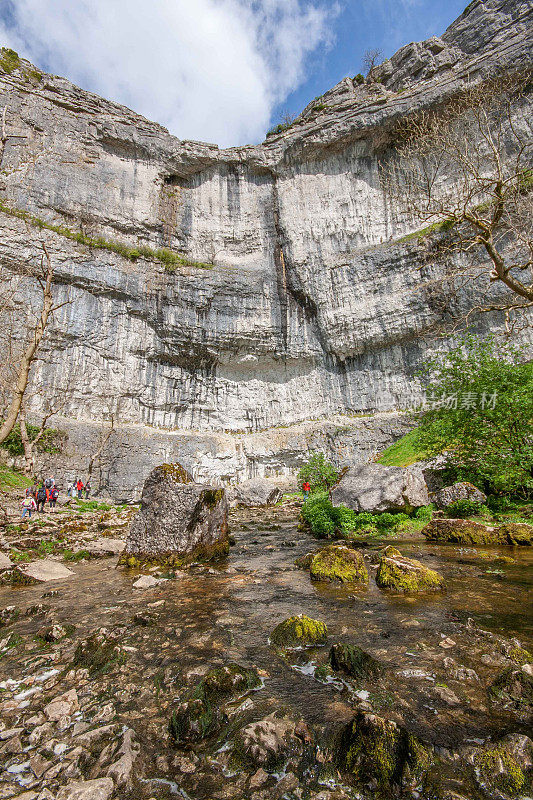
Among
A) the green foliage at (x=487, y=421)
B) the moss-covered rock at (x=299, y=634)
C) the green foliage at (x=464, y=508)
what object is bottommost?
the moss-covered rock at (x=299, y=634)

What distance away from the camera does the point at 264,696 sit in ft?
9.36

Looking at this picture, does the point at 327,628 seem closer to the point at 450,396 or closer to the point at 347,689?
the point at 347,689

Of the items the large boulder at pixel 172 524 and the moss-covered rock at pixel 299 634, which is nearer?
the moss-covered rock at pixel 299 634

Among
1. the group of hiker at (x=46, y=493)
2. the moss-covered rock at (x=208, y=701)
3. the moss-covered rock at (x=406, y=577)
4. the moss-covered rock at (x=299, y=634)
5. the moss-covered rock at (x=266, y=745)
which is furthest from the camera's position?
the group of hiker at (x=46, y=493)

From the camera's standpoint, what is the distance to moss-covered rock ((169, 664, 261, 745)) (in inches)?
95.8

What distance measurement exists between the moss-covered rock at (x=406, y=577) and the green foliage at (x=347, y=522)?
5030 millimetres

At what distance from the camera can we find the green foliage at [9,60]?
108 feet

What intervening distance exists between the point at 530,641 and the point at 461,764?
2005 mm

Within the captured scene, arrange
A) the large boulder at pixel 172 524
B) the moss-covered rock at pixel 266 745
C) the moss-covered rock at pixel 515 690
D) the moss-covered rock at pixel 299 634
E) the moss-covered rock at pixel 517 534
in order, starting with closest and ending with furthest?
the moss-covered rock at pixel 266 745 → the moss-covered rock at pixel 515 690 → the moss-covered rock at pixel 299 634 → the large boulder at pixel 172 524 → the moss-covered rock at pixel 517 534

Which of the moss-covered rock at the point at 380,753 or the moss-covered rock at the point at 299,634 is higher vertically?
the moss-covered rock at the point at 380,753

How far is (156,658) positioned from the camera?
137 inches

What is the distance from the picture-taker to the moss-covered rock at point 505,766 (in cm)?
185

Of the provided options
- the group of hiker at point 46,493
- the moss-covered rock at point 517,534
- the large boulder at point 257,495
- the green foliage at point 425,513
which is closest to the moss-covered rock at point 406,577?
the moss-covered rock at point 517,534

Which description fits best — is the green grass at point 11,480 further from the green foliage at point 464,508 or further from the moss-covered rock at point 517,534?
the moss-covered rock at point 517,534
